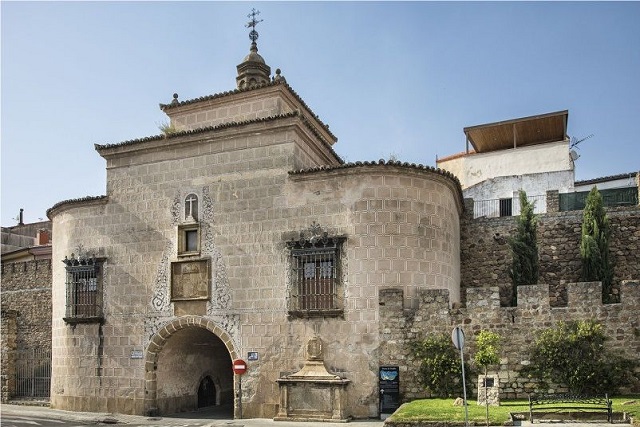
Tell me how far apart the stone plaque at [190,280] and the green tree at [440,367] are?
697 centimetres

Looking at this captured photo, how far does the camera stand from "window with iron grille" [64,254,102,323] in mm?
23016

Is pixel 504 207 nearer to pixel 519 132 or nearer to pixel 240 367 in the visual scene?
pixel 519 132

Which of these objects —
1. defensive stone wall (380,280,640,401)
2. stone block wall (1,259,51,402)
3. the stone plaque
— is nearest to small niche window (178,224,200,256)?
the stone plaque

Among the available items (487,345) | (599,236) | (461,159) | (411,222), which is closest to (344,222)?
(411,222)

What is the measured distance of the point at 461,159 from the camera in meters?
36.4

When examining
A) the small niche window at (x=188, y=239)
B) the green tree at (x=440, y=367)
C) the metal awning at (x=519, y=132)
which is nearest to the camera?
the green tree at (x=440, y=367)

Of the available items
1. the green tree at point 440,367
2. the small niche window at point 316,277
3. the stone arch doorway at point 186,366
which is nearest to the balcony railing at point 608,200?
the green tree at point 440,367

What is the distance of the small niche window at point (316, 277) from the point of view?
19672 millimetres

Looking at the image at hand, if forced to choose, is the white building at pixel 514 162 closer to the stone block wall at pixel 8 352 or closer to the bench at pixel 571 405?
the bench at pixel 571 405

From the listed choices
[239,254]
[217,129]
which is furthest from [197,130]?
[239,254]

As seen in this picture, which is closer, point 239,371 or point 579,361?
point 579,361

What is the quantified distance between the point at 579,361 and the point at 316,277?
756 centimetres

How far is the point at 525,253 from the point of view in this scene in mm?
23328

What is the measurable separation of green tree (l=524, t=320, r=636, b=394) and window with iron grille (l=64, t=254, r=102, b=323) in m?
14.1
